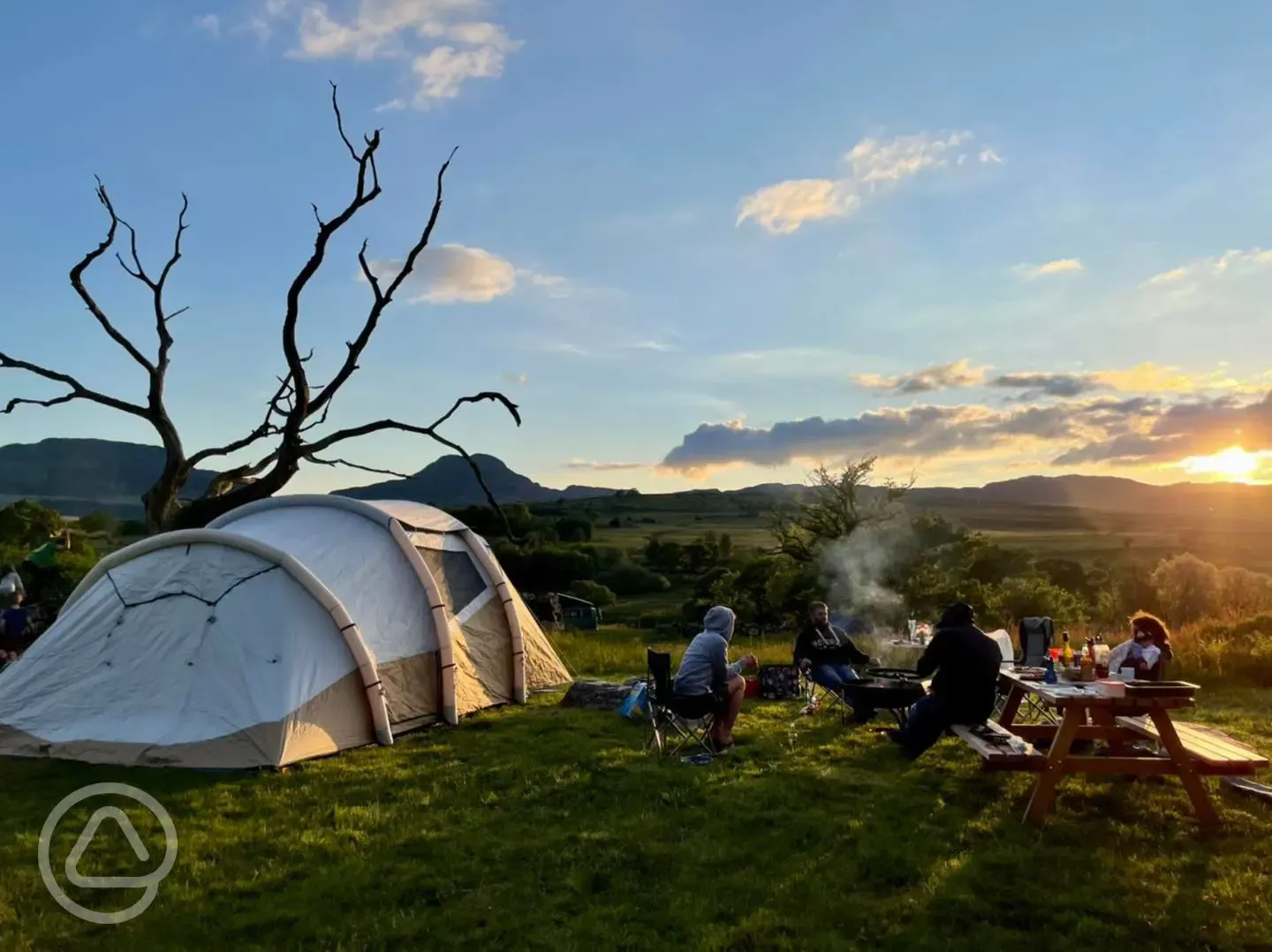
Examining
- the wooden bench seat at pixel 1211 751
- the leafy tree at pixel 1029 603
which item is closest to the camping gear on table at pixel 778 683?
the wooden bench seat at pixel 1211 751

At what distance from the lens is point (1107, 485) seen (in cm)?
13300

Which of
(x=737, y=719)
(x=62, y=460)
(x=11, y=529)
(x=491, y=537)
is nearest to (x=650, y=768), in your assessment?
(x=737, y=719)

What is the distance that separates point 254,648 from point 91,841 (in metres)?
2.49

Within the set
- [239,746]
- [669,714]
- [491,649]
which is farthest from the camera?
[491,649]

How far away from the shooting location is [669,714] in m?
8.91

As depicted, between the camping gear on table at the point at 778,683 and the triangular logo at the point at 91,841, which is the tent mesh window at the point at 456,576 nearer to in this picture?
the camping gear on table at the point at 778,683

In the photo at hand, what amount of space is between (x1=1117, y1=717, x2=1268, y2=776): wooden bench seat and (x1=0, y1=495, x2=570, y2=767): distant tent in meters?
6.48

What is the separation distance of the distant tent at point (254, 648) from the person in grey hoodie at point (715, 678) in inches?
114

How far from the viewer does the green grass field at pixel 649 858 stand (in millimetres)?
4727

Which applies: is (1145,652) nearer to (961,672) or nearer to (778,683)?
(961,672)

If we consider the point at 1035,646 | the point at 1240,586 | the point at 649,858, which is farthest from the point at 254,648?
the point at 1240,586

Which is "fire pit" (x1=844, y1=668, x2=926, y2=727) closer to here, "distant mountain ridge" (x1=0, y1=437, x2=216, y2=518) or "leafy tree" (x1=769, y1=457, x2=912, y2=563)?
"leafy tree" (x1=769, y1=457, x2=912, y2=563)

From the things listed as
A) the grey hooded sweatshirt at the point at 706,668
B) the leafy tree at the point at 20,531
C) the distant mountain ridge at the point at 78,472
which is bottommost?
the grey hooded sweatshirt at the point at 706,668

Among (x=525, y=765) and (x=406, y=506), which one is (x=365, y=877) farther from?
(x=406, y=506)
